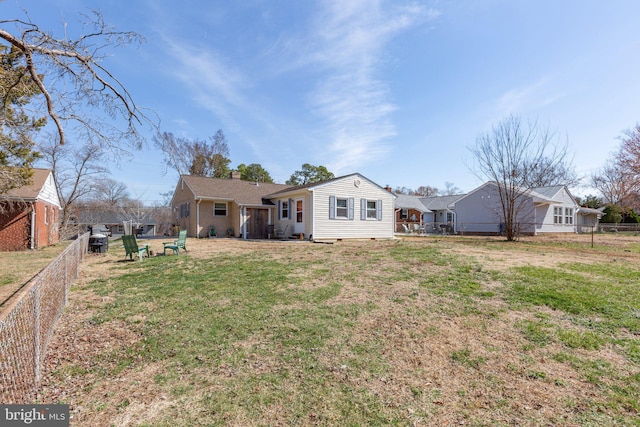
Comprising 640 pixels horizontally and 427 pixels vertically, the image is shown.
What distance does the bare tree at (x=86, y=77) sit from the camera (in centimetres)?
431

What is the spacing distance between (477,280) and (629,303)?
2.43 m

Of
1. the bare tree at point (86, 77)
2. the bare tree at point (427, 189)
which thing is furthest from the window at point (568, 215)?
the bare tree at point (427, 189)

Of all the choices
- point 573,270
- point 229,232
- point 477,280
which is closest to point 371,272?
point 477,280

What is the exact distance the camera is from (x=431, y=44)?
11.3m

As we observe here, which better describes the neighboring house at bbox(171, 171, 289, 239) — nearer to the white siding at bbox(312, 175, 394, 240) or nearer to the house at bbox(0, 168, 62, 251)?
the white siding at bbox(312, 175, 394, 240)

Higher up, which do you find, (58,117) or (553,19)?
(553,19)

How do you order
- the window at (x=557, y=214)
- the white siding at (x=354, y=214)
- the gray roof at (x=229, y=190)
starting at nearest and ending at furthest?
1. the white siding at (x=354, y=214)
2. the gray roof at (x=229, y=190)
3. the window at (x=557, y=214)

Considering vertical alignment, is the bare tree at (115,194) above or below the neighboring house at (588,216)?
above

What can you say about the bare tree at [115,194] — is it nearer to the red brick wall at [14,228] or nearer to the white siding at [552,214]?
the red brick wall at [14,228]

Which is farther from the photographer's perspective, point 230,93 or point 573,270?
point 230,93

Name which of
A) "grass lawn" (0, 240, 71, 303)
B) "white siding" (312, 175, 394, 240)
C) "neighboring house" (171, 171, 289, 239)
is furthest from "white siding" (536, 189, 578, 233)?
"grass lawn" (0, 240, 71, 303)

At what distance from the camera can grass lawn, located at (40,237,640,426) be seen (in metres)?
2.61

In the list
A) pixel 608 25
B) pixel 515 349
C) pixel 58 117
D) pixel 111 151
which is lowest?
pixel 515 349

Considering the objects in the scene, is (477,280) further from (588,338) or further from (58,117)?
(58,117)
